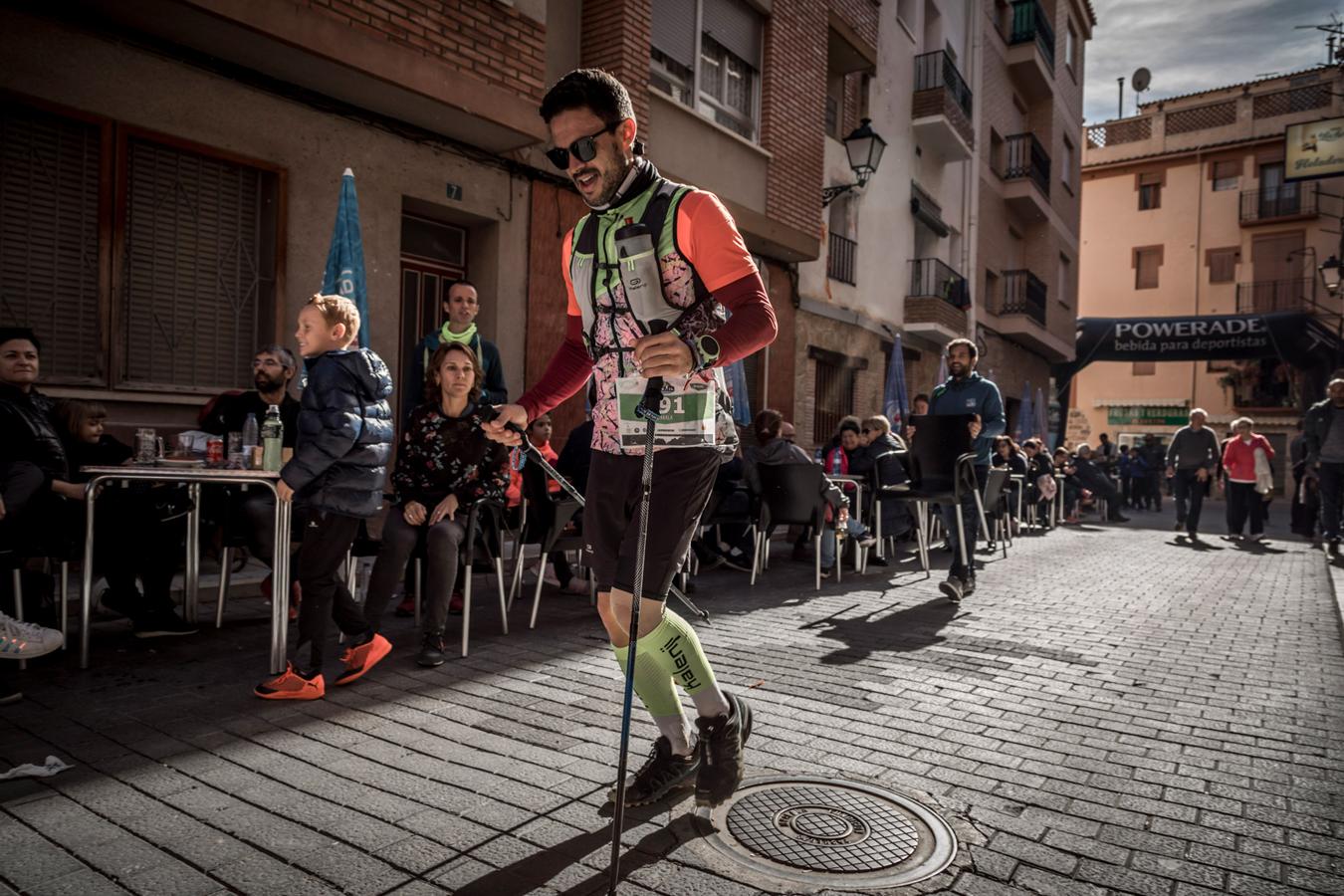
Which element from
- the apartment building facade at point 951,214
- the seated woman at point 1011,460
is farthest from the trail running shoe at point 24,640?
the apartment building facade at point 951,214

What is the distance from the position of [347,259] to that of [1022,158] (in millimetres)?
23040

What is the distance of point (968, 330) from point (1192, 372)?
2262cm

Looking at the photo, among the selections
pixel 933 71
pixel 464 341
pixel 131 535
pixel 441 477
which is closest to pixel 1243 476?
pixel 933 71

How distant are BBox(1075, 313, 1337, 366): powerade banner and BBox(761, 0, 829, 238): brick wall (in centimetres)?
1941

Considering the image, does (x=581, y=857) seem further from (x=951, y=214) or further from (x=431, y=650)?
(x=951, y=214)

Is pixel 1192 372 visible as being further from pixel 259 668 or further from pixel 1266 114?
pixel 259 668

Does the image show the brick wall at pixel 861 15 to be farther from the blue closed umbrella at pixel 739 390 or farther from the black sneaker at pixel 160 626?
the black sneaker at pixel 160 626

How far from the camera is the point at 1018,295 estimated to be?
24719 millimetres

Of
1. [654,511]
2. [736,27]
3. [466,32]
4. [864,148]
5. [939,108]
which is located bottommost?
[654,511]

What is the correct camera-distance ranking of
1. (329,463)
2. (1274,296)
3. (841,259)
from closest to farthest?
(329,463) < (841,259) < (1274,296)

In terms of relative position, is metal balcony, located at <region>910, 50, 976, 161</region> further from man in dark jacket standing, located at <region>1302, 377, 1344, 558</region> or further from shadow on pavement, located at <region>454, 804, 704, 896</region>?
shadow on pavement, located at <region>454, 804, 704, 896</region>

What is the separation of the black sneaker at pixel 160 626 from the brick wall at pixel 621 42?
752 centimetres

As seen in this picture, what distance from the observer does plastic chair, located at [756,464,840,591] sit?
7.68 metres

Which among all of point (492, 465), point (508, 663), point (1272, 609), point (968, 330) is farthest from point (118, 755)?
point (968, 330)
